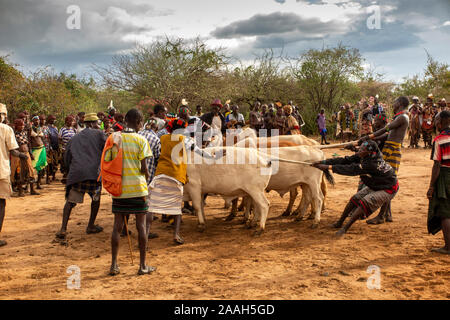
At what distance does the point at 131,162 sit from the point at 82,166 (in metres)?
1.75

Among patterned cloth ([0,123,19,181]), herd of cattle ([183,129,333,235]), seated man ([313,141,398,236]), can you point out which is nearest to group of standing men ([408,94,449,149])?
herd of cattle ([183,129,333,235])

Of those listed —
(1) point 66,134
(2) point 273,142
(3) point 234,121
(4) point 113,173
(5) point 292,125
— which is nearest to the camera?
(4) point 113,173

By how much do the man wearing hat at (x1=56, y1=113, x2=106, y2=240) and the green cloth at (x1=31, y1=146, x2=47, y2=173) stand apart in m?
4.15

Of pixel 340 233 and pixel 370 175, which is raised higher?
pixel 370 175

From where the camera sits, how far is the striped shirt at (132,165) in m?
4.15

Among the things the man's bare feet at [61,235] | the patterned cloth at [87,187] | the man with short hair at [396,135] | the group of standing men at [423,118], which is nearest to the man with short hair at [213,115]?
the patterned cloth at [87,187]

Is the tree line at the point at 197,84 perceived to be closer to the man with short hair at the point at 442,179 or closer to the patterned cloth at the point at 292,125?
the patterned cloth at the point at 292,125

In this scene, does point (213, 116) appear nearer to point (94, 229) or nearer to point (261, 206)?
point (261, 206)

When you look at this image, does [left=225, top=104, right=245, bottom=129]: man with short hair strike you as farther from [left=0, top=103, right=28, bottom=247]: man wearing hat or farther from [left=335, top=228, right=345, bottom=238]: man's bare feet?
[left=0, top=103, right=28, bottom=247]: man wearing hat

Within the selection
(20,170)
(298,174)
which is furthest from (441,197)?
(20,170)

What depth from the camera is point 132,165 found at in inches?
165

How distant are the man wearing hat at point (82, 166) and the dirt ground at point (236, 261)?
0.66 metres
